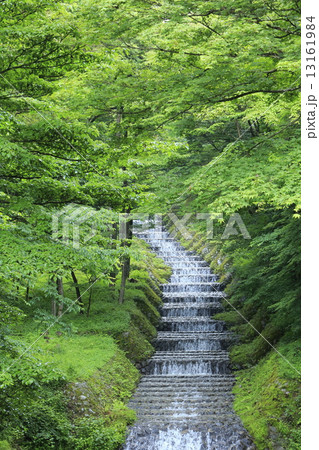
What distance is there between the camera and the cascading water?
10.1 m

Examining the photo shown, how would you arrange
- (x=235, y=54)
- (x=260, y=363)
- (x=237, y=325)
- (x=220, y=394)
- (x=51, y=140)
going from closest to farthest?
(x=51, y=140) → (x=235, y=54) → (x=220, y=394) → (x=260, y=363) → (x=237, y=325)

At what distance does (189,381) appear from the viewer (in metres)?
13.5

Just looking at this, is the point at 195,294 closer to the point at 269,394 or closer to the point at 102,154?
the point at 269,394

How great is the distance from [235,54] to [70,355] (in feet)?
31.9

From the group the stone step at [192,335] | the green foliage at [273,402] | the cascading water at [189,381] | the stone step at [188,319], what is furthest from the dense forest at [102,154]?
the stone step at [188,319]

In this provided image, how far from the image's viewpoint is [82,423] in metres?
10.0

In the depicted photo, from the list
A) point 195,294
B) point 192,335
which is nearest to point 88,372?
point 192,335

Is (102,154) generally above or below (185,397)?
above

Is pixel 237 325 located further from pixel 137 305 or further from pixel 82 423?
pixel 82 423

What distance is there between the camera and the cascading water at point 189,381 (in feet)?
33.1

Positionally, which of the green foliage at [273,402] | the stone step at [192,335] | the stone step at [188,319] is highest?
the stone step at [188,319]

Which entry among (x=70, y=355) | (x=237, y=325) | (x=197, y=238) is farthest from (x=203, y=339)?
(x=197, y=238)

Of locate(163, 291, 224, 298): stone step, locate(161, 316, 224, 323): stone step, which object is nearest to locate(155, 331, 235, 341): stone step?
locate(161, 316, 224, 323): stone step

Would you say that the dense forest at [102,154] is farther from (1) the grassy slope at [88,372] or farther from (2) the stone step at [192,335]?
(2) the stone step at [192,335]
